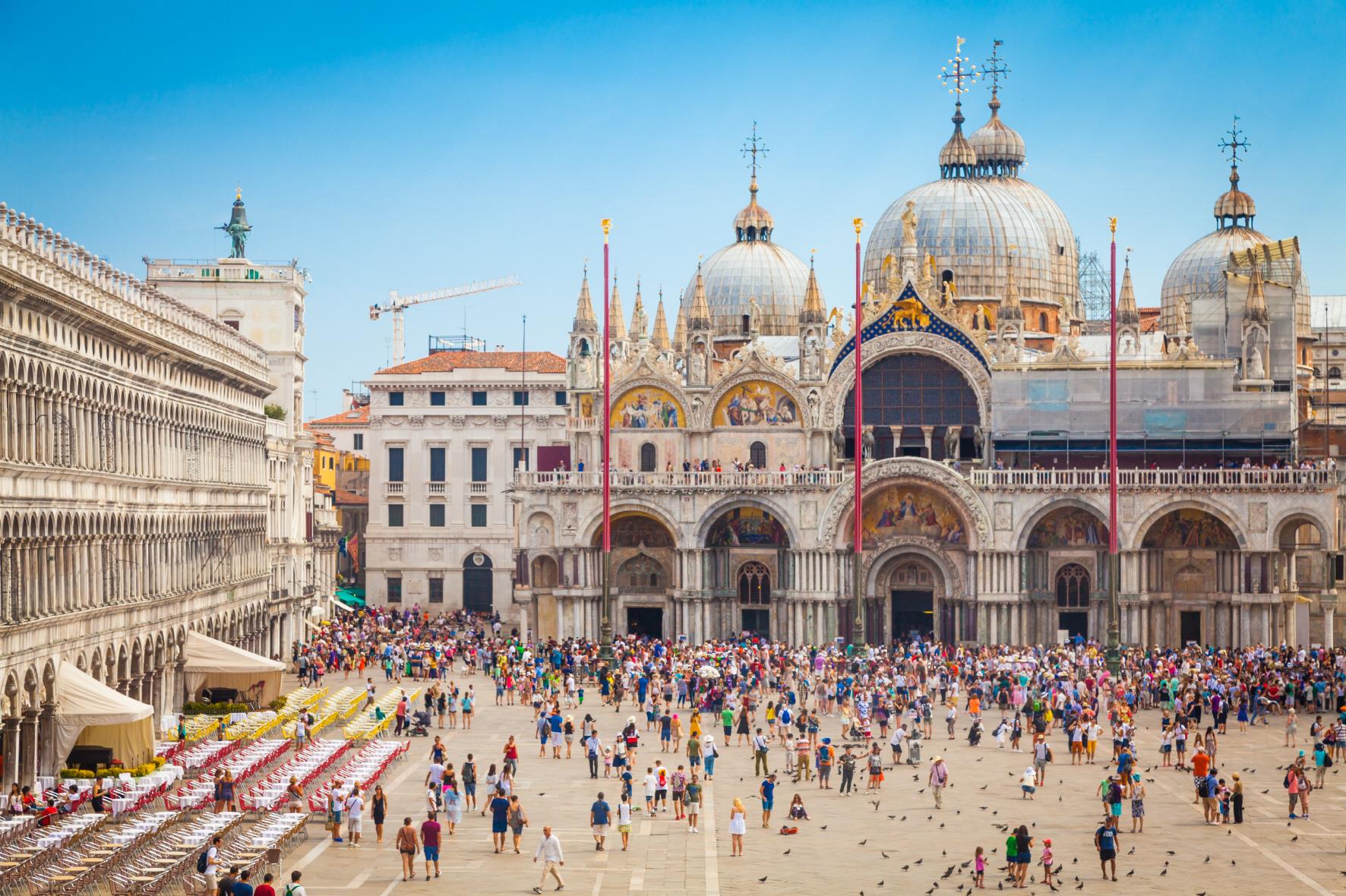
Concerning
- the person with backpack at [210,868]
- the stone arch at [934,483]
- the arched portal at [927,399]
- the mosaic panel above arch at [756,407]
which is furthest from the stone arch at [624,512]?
the person with backpack at [210,868]

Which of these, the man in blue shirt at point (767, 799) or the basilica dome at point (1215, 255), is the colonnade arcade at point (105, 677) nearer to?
the man in blue shirt at point (767, 799)

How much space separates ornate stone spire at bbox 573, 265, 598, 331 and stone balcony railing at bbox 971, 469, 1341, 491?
17609 mm

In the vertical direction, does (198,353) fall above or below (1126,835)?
above

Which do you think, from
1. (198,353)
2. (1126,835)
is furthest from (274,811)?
(198,353)

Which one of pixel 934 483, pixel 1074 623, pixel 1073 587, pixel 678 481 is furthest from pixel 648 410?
pixel 1074 623

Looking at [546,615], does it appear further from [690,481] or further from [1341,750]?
[1341,750]

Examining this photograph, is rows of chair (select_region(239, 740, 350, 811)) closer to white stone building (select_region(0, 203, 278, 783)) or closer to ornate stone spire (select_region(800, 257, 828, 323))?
white stone building (select_region(0, 203, 278, 783))

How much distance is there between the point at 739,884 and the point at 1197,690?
28.1 metres

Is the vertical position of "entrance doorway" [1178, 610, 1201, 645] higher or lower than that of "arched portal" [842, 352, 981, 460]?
lower

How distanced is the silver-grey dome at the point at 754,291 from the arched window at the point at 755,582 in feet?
68.2

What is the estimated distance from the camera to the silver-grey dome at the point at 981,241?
97500 millimetres

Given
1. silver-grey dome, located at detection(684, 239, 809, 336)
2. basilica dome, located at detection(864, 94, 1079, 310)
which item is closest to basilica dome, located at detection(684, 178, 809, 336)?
silver-grey dome, located at detection(684, 239, 809, 336)

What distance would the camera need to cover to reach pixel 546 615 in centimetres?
8831

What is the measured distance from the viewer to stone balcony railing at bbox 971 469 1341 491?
81.4 metres
